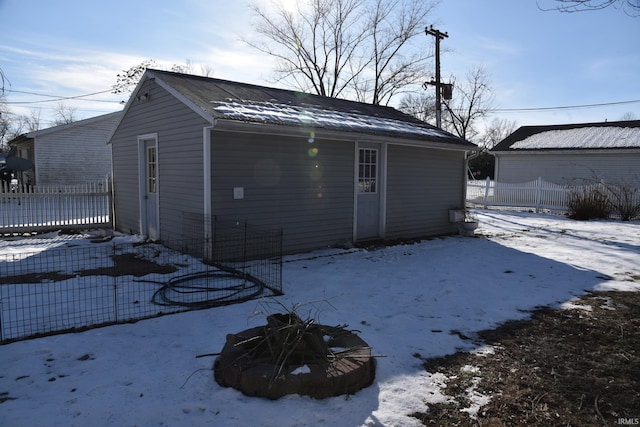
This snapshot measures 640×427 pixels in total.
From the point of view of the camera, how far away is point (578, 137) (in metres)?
21.1

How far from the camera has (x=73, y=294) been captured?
5203mm

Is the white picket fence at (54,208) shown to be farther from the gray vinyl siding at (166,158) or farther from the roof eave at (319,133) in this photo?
the roof eave at (319,133)

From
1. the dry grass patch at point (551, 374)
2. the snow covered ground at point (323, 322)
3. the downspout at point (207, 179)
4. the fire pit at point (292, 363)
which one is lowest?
the dry grass patch at point (551, 374)

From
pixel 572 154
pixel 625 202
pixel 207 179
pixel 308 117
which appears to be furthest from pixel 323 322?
pixel 572 154

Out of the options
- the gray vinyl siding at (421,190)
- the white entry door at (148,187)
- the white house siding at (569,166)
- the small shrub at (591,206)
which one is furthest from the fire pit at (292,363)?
the white house siding at (569,166)

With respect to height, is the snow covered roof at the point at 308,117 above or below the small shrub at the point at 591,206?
above

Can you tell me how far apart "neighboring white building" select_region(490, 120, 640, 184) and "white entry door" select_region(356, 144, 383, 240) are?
13.2 metres

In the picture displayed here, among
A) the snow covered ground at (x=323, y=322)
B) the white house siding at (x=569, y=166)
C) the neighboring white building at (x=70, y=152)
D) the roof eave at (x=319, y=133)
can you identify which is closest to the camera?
the snow covered ground at (x=323, y=322)

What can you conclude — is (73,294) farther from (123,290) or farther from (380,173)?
(380,173)

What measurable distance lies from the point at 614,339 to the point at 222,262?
550 cm

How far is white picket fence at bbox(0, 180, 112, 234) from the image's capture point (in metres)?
10.2

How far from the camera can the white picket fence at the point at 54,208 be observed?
10.2m

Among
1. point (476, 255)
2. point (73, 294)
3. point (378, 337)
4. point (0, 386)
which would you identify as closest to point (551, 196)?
point (476, 255)

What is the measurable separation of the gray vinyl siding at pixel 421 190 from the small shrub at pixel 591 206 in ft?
19.8
